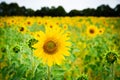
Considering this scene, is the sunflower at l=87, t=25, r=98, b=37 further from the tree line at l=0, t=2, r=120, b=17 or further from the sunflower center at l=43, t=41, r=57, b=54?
the tree line at l=0, t=2, r=120, b=17

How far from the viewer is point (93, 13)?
11.4 meters

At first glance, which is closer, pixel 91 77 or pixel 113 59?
pixel 113 59

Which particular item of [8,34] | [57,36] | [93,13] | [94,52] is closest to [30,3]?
[94,52]

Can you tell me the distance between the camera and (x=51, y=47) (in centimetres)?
190

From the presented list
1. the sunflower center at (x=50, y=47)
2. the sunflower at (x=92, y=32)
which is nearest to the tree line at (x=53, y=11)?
the sunflower at (x=92, y=32)

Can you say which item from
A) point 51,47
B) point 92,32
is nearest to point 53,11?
point 92,32

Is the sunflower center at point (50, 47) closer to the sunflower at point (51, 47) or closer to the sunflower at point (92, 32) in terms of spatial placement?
the sunflower at point (51, 47)

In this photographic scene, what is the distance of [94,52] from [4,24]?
239 centimetres

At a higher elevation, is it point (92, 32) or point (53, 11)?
point (92, 32)

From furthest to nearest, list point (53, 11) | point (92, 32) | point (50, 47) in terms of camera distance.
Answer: point (53, 11) < point (92, 32) < point (50, 47)

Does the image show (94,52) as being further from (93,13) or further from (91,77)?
(93,13)

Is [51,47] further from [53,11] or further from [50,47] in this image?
[53,11]

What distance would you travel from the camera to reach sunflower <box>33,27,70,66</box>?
1.88 meters

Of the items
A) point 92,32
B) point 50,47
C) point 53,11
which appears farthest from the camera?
point 53,11
